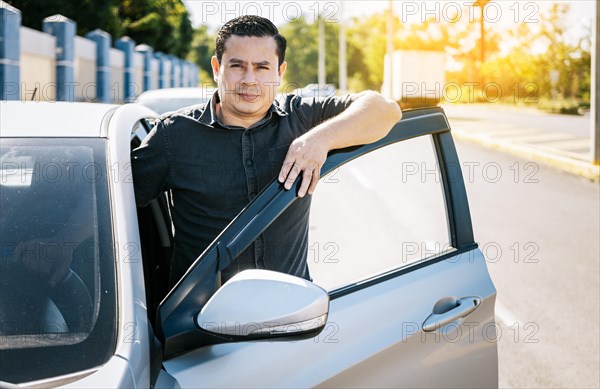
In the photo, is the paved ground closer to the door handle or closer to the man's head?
the door handle

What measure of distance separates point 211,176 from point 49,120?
51 cm

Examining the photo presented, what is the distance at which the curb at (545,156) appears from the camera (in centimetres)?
1446

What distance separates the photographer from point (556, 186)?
13.1m

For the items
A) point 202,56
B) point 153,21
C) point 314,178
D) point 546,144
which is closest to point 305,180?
point 314,178

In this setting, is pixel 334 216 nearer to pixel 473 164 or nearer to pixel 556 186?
pixel 556 186

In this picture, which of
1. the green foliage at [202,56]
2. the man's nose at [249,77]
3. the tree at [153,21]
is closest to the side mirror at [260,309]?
the man's nose at [249,77]

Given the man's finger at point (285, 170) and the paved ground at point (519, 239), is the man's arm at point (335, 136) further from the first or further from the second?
the paved ground at point (519, 239)

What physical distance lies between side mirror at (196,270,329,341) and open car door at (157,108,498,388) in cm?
1

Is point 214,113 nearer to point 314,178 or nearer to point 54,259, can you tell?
point 314,178

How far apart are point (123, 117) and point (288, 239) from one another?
666mm

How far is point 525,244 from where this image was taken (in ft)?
27.2

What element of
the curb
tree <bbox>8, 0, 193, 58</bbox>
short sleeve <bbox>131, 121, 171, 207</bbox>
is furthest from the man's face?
tree <bbox>8, 0, 193, 58</bbox>

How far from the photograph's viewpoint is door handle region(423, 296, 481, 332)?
7.45ft

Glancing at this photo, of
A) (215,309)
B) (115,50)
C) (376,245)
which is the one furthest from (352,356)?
(115,50)
